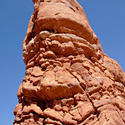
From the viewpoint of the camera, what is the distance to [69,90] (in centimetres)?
595

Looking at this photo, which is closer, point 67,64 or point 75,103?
point 75,103

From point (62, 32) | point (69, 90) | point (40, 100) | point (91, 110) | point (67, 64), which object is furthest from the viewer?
point (62, 32)

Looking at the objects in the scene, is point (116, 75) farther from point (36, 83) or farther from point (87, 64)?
point (36, 83)

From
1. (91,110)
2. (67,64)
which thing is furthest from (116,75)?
(91,110)

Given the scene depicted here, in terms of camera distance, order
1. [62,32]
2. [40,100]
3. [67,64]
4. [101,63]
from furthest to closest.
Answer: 1. [101,63]
2. [62,32]
3. [67,64]
4. [40,100]

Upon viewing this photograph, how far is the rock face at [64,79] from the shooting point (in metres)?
5.61

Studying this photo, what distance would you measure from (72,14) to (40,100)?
4.43 metres

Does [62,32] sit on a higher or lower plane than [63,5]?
lower

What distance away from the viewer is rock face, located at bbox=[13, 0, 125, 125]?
18.4ft

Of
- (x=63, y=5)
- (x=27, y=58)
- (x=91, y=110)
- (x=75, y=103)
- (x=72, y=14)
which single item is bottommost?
(x=91, y=110)

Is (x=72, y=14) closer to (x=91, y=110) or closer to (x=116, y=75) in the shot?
(x=116, y=75)

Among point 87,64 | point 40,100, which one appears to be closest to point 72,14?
point 87,64

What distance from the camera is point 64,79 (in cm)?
612

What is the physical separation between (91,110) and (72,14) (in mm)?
4785
